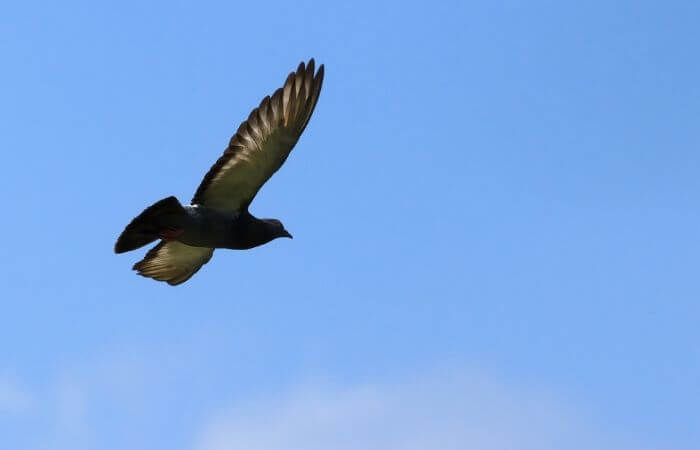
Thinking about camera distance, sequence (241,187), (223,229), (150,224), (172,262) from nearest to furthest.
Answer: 1. (150,224)
2. (223,229)
3. (241,187)
4. (172,262)

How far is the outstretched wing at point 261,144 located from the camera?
1802cm

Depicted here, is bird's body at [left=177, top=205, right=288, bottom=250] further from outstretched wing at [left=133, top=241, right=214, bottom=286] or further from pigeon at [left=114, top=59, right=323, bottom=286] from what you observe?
outstretched wing at [left=133, top=241, right=214, bottom=286]

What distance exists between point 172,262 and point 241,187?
329cm

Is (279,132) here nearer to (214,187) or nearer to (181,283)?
(214,187)

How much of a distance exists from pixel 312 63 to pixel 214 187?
2.72m

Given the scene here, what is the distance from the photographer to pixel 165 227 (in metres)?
18.4

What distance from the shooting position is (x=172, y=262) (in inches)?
856

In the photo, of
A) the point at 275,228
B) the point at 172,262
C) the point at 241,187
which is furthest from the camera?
the point at 172,262

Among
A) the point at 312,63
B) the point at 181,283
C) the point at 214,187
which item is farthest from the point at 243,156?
the point at 181,283

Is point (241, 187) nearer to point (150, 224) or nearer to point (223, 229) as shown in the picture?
point (223, 229)

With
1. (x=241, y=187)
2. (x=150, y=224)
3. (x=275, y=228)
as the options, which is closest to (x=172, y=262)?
(x=275, y=228)

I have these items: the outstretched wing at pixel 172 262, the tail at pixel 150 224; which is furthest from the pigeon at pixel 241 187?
the outstretched wing at pixel 172 262

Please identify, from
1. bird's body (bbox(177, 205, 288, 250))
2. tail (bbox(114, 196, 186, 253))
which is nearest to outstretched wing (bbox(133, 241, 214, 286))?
bird's body (bbox(177, 205, 288, 250))

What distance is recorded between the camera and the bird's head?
63.9 feet
